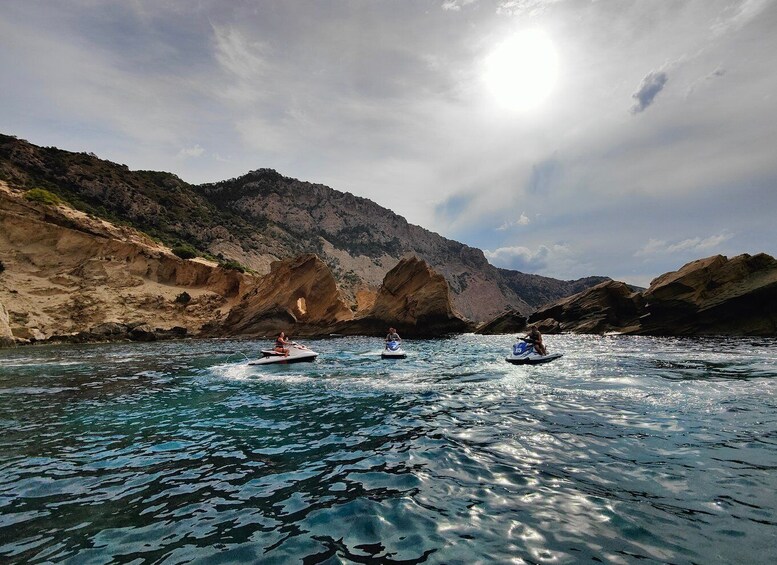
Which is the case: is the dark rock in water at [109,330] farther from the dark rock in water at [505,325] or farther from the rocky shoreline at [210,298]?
the dark rock in water at [505,325]

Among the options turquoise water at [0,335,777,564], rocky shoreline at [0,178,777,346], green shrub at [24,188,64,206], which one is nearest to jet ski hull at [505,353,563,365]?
turquoise water at [0,335,777,564]

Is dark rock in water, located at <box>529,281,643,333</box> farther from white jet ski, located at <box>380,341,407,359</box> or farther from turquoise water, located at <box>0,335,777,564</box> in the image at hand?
turquoise water, located at <box>0,335,777,564</box>

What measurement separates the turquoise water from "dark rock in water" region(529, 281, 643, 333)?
111ft

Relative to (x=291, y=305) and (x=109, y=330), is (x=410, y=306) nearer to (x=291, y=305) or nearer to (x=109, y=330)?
(x=291, y=305)

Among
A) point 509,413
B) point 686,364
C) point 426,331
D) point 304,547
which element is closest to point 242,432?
point 304,547

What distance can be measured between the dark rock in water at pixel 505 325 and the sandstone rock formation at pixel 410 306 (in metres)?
5.42

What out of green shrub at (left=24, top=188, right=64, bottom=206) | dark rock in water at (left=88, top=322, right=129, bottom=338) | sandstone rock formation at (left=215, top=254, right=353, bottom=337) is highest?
green shrub at (left=24, top=188, right=64, bottom=206)

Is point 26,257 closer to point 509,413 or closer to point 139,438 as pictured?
point 139,438

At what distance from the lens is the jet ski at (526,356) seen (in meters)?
20.8

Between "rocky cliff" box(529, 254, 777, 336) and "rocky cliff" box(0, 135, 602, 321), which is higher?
"rocky cliff" box(0, 135, 602, 321)

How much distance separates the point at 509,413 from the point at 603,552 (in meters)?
6.60

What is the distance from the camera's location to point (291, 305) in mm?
52375

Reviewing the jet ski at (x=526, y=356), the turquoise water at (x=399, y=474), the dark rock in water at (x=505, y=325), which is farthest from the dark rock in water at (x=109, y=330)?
the dark rock in water at (x=505, y=325)

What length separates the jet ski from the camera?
2083cm
